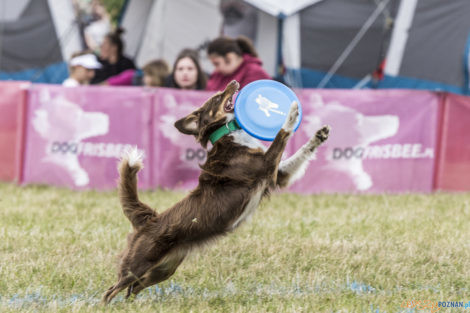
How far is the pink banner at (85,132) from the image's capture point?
7.71 metres

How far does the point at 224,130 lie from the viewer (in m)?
4.11

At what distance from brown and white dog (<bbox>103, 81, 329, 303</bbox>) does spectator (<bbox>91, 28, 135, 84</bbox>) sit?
753 centimetres

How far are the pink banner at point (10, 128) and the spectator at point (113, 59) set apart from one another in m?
3.00

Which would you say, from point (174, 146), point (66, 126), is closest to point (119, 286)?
point (174, 146)

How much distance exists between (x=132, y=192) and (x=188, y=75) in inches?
178

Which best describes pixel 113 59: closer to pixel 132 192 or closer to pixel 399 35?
pixel 399 35

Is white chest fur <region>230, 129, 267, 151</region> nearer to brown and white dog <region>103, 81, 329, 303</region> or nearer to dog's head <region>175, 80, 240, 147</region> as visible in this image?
brown and white dog <region>103, 81, 329, 303</region>

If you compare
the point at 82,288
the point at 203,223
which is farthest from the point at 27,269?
the point at 203,223

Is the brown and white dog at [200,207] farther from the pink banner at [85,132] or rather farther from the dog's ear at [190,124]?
the pink banner at [85,132]

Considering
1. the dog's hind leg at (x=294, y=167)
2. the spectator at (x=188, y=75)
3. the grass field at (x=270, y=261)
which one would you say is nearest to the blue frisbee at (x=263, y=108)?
the dog's hind leg at (x=294, y=167)

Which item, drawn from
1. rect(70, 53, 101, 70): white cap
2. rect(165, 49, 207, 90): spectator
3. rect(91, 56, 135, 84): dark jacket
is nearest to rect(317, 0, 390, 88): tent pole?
rect(165, 49, 207, 90): spectator

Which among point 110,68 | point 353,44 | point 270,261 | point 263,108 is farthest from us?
point 110,68

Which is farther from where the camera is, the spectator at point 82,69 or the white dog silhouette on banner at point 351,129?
the spectator at point 82,69

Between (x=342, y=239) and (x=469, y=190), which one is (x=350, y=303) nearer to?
(x=342, y=239)
